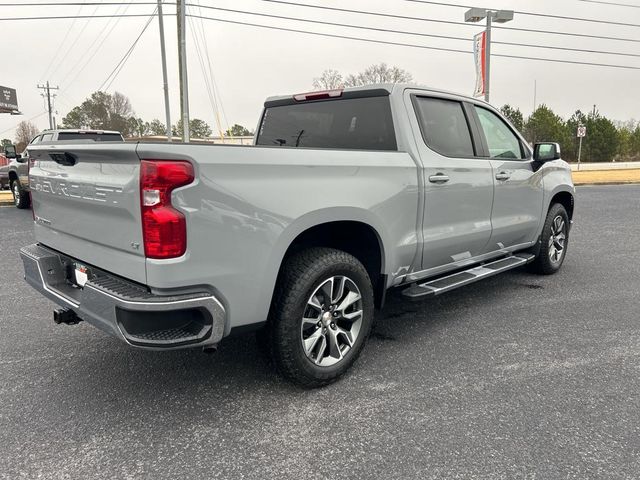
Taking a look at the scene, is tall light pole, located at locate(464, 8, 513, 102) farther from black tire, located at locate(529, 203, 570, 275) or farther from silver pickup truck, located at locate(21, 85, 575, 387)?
silver pickup truck, located at locate(21, 85, 575, 387)

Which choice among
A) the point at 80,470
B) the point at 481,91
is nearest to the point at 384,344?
the point at 80,470

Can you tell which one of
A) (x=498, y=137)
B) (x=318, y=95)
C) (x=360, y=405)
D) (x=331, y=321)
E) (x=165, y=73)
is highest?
(x=165, y=73)

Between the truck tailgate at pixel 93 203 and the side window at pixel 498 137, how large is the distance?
3251mm

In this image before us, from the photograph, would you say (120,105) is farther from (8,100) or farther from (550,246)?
(550,246)

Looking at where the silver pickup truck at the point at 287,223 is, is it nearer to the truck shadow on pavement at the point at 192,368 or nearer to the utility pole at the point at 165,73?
the truck shadow on pavement at the point at 192,368

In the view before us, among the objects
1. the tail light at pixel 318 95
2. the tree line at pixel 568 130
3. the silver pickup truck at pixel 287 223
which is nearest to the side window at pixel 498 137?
the silver pickup truck at pixel 287 223

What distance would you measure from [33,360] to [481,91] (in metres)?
19.6

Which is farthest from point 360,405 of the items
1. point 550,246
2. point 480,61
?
point 480,61

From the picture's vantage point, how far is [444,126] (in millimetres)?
3998

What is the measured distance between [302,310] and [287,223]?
519 millimetres

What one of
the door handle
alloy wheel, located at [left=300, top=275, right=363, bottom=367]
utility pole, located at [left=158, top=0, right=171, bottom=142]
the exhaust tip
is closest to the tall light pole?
utility pole, located at [left=158, top=0, right=171, bottom=142]

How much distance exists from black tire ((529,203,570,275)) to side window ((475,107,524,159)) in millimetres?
907

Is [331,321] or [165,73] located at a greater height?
[165,73]

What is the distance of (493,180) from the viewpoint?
4293 millimetres
